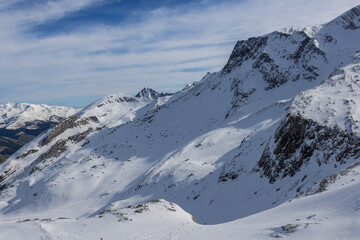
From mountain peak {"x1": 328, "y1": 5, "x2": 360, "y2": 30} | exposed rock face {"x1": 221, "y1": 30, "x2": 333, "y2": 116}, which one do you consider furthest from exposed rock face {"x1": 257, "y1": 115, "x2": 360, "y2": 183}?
mountain peak {"x1": 328, "y1": 5, "x2": 360, "y2": 30}

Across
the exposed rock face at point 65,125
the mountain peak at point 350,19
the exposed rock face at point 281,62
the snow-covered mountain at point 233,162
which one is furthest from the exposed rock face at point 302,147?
the exposed rock face at point 65,125

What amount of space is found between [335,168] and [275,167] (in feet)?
21.7

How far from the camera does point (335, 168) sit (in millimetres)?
18047

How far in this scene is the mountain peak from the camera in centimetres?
7349

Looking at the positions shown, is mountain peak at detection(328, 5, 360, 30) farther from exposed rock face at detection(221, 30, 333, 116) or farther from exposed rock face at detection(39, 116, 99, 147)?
exposed rock face at detection(39, 116, 99, 147)

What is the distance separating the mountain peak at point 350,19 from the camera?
241 feet

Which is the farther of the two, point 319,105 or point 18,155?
point 18,155

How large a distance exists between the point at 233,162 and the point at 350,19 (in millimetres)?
75384

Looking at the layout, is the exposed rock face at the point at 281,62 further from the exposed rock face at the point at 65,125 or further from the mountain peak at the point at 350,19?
the exposed rock face at the point at 65,125

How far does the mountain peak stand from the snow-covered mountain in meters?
0.28

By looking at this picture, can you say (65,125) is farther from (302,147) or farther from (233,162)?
(302,147)

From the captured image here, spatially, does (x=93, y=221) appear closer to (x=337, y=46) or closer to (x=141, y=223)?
(x=141, y=223)

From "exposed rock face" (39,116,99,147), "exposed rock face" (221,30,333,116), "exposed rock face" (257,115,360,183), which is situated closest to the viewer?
"exposed rock face" (257,115,360,183)

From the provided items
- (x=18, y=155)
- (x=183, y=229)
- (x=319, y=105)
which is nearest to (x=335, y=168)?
(x=319, y=105)
